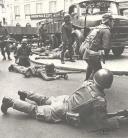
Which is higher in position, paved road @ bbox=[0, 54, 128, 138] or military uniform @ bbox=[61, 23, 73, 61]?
military uniform @ bbox=[61, 23, 73, 61]

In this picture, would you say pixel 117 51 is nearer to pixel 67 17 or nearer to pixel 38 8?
pixel 67 17

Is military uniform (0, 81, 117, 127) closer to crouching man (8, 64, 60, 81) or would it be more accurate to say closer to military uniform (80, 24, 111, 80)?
military uniform (80, 24, 111, 80)

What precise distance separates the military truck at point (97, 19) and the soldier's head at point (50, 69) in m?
4.46

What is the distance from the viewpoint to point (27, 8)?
48156mm

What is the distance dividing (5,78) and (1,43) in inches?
228

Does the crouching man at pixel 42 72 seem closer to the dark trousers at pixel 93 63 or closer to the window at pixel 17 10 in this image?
the dark trousers at pixel 93 63

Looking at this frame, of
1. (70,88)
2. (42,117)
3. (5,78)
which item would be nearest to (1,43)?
(5,78)

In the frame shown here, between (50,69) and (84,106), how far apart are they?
16.8 ft

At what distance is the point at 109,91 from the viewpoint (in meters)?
8.44

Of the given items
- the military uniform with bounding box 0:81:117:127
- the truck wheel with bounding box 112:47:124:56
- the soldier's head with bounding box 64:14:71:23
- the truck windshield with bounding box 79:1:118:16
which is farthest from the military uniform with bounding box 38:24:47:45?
the military uniform with bounding box 0:81:117:127

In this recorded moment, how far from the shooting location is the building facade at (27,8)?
143 feet

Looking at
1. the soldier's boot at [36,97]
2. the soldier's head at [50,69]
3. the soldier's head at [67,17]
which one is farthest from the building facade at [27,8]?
the soldier's boot at [36,97]

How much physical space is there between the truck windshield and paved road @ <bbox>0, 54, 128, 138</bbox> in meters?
4.63

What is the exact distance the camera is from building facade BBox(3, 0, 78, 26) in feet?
143
